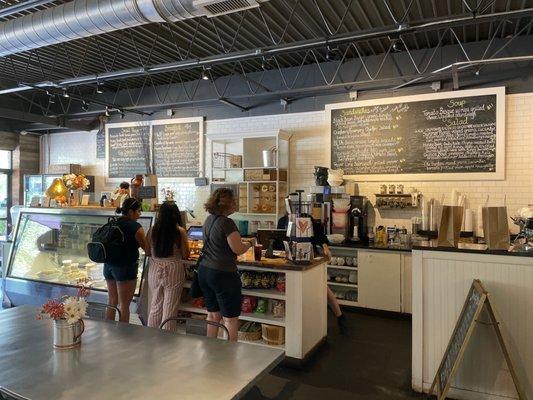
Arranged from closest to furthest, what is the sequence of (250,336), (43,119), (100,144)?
(250,336) < (43,119) < (100,144)

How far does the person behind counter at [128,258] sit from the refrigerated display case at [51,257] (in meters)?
0.59

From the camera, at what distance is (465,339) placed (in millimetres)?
2709

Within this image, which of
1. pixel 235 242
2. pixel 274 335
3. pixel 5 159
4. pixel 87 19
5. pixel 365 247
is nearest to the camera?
pixel 235 242

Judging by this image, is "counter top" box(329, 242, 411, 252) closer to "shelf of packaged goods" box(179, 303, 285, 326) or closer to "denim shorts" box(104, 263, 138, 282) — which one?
"shelf of packaged goods" box(179, 303, 285, 326)

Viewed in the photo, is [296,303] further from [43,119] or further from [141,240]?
[43,119]

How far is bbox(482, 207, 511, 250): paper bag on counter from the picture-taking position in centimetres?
318

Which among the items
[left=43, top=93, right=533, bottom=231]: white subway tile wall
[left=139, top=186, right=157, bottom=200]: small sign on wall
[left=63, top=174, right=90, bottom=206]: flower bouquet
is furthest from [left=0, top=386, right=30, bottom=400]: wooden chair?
[left=43, top=93, right=533, bottom=231]: white subway tile wall

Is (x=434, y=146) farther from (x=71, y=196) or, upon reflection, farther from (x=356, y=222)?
(x=71, y=196)

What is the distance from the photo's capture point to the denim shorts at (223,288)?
3410mm

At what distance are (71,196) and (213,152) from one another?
278cm

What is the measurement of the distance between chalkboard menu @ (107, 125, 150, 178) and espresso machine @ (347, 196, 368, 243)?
14.3 ft

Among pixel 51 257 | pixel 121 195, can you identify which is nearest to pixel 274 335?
pixel 121 195

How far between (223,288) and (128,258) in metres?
1.11

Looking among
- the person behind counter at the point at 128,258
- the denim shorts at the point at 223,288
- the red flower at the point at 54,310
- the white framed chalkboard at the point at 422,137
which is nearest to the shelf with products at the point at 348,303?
the white framed chalkboard at the point at 422,137
